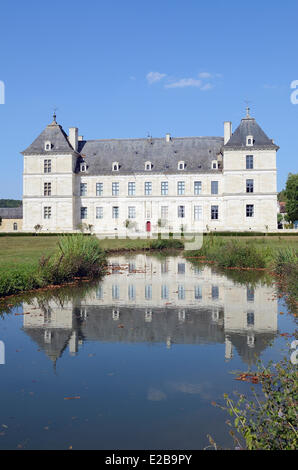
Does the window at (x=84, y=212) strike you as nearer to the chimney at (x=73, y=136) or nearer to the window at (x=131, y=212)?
the window at (x=131, y=212)

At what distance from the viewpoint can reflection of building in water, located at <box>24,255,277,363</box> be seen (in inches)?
277

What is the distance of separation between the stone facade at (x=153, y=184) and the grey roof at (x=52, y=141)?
90 mm

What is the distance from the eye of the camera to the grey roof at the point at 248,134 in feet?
154

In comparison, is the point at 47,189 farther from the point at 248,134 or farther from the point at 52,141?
the point at 248,134

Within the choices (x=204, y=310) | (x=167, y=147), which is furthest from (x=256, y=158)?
(x=204, y=310)

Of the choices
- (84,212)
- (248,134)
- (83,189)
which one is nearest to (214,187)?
(248,134)

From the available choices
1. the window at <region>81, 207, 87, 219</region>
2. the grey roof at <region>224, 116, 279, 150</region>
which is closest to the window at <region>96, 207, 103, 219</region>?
the window at <region>81, 207, 87, 219</region>

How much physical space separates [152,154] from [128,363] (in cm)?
4663

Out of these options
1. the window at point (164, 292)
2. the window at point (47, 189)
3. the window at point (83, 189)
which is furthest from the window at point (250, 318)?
the window at point (83, 189)

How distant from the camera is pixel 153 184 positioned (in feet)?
165

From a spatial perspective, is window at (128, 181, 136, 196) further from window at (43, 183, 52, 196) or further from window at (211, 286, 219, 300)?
window at (211, 286, 219, 300)

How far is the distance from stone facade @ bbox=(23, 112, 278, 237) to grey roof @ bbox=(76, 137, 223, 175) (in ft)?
0.39

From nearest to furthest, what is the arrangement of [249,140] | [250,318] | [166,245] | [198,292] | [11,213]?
[250,318]
[198,292]
[166,245]
[249,140]
[11,213]
